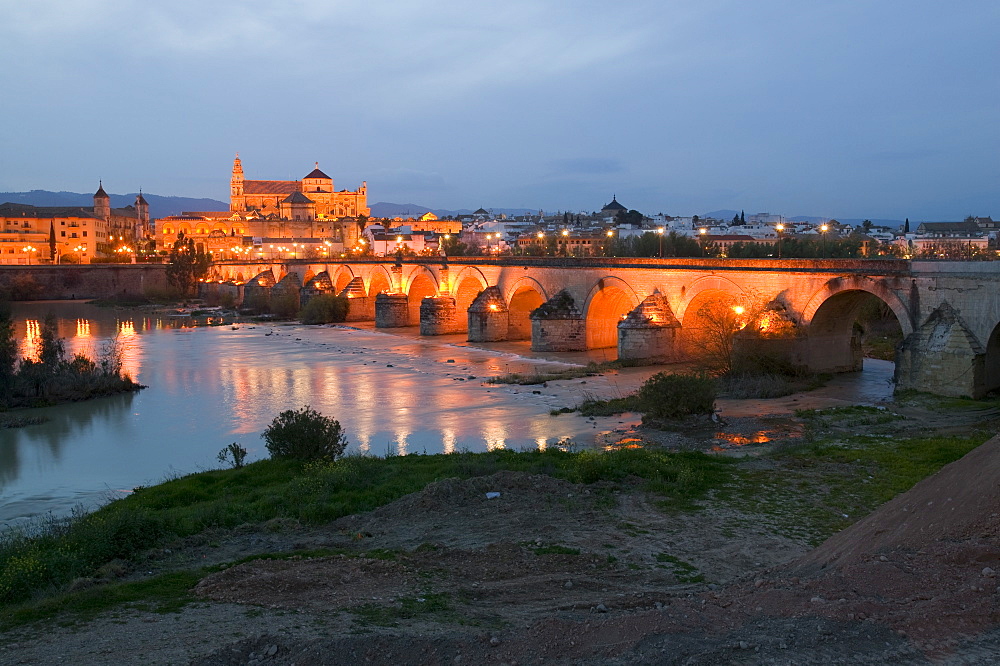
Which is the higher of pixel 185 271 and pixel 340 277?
pixel 185 271

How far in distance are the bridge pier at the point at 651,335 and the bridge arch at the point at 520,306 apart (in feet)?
26.0

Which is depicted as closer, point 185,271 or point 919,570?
point 919,570

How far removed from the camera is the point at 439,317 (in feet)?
117

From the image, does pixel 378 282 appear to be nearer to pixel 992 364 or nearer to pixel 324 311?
pixel 324 311

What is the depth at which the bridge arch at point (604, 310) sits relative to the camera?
2762 centimetres

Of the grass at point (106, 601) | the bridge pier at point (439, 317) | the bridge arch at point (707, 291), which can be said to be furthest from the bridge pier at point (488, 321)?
the grass at point (106, 601)

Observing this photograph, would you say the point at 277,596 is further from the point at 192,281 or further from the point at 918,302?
the point at 192,281

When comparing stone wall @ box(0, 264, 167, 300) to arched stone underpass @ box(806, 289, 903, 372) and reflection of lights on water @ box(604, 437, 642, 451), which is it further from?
reflection of lights on water @ box(604, 437, 642, 451)

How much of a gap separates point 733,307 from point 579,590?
17045mm

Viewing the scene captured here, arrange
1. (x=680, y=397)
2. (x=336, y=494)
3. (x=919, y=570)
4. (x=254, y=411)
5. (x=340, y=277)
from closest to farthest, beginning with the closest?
(x=919, y=570), (x=336, y=494), (x=680, y=397), (x=254, y=411), (x=340, y=277)

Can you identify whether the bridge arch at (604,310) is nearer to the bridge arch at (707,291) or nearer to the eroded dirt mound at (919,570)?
the bridge arch at (707,291)

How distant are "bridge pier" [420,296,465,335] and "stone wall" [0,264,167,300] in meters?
34.4

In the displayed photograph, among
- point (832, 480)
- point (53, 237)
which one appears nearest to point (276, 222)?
point (53, 237)

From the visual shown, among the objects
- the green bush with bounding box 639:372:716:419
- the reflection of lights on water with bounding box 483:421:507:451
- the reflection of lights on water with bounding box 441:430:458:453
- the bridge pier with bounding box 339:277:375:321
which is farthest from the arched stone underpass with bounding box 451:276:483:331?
the green bush with bounding box 639:372:716:419
